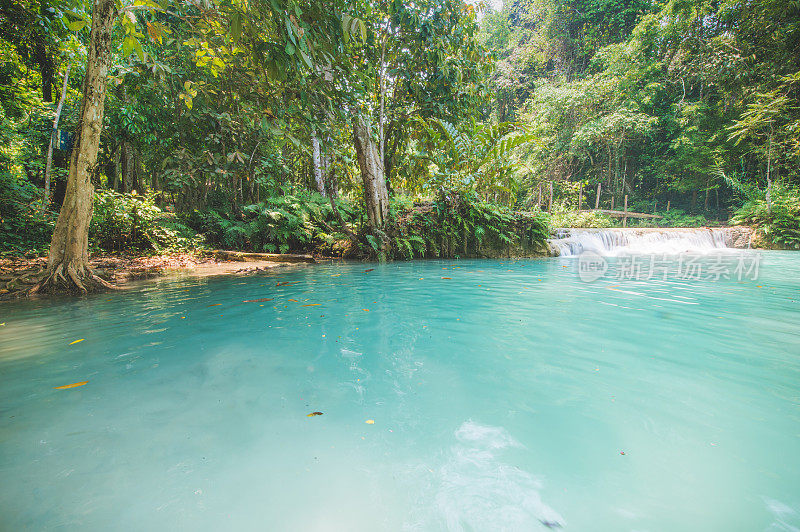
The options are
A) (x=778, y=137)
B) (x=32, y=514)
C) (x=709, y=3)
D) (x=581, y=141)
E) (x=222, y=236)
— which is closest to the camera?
(x=32, y=514)

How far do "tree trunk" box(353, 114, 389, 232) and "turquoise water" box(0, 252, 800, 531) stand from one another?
604cm

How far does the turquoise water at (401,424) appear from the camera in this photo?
1053 millimetres

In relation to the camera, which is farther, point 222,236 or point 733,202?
point 733,202

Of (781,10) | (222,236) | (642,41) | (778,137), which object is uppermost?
(642,41)

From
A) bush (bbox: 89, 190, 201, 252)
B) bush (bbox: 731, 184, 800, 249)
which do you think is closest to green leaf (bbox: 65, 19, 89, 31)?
bush (bbox: 89, 190, 201, 252)

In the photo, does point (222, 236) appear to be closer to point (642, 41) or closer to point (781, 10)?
point (781, 10)

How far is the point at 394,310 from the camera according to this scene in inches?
142

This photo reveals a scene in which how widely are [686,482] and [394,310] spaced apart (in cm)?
269

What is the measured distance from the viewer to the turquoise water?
1053mm

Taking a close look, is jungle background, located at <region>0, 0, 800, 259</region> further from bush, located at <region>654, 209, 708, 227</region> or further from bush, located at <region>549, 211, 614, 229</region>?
bush, located at <region>654, 209, 708, 227</region>

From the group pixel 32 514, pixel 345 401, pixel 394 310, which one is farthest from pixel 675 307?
pixel 32 514

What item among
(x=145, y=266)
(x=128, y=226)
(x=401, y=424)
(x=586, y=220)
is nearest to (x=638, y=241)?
(x=586, y=220)

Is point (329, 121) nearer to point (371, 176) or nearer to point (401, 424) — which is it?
point (371, 176)

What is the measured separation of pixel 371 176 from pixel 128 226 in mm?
5998
